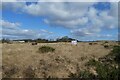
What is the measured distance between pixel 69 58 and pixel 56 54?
4.98ft

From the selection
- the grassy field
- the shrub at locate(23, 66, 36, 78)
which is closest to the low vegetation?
the grassy field

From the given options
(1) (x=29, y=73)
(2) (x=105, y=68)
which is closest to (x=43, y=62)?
(1) (x=29, y=73)

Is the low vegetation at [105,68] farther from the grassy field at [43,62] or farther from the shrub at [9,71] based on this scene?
the shrub at [9,71]

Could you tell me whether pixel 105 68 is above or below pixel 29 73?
above

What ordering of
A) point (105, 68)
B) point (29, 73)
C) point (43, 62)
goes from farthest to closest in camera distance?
1. point (43, 62)
2. point (105, 68)
3. point (29, 73)

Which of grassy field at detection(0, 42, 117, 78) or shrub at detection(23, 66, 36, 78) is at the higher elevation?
grassy field at detection(0, 42, 117, 78)

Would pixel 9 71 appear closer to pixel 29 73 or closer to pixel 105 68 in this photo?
pixel 29 73

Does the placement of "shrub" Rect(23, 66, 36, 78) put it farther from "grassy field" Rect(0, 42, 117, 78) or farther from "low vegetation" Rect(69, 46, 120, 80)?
"low vegetation" Rect(69, 46, 120, 80)

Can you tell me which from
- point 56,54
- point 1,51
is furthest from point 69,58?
point 1,51

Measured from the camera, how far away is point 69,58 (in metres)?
21.2

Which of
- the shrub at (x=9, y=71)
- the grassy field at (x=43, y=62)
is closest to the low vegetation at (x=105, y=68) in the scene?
the grassy field at (x=43, y=62)

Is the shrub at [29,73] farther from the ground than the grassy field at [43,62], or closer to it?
closer to it

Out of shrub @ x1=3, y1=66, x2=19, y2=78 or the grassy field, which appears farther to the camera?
the grassy field

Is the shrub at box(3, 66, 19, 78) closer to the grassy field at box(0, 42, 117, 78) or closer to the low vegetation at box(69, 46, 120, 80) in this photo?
the grassy field at box(0, 42, 117, 78)
